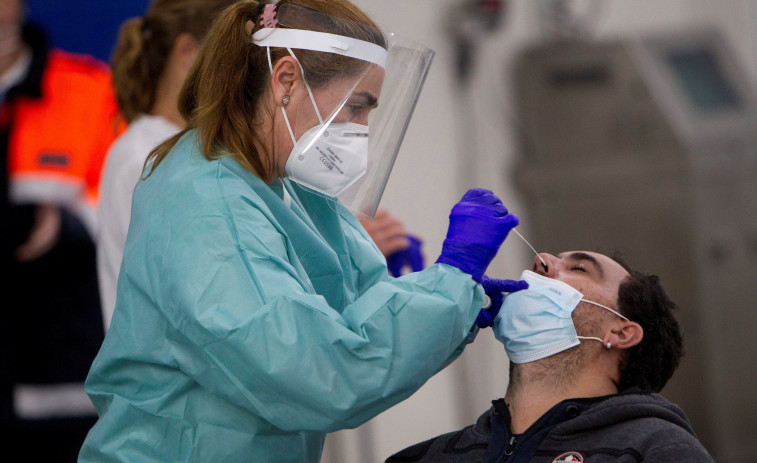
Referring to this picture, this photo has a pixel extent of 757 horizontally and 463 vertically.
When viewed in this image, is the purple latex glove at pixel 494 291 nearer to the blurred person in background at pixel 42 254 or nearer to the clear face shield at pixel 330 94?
the clear face shield at pixel 330 94

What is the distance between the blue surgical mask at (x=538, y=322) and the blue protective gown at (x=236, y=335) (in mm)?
308

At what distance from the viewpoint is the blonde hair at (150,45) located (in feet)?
6.98

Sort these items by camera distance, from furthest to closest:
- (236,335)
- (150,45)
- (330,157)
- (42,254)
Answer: (42,254), (150,45), (330,157), (236,335)

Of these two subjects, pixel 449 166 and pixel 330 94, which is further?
pixel 449 166

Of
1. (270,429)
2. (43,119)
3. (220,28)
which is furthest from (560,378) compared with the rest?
(43,119)

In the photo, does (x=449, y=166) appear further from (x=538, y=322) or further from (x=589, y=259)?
(x=538, y=322)

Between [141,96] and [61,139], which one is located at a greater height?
[141,96]

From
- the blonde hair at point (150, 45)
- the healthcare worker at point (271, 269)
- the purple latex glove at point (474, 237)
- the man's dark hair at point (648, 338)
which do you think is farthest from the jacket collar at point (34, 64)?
the man's dark hair at point (648, 338)

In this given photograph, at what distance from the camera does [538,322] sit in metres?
1.75

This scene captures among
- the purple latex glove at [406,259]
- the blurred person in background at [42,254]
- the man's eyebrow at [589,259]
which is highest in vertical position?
the man's eyebrow at [589,259]

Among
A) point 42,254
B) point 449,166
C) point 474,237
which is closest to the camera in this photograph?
point 474,237

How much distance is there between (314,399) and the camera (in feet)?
4.35

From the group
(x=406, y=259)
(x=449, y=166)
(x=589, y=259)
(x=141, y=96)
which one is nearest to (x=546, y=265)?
(x=589, y=259)

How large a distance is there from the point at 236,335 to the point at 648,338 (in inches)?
35.6
